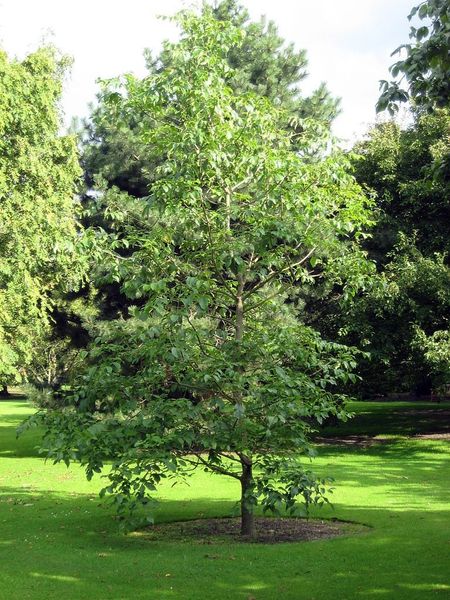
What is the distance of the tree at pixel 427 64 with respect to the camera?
6996mm

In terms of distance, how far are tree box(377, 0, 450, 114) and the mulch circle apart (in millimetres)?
7386

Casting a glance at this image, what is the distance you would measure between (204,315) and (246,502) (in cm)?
297

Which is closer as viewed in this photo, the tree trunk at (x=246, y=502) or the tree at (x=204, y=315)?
the tree at (x=204, y=315)

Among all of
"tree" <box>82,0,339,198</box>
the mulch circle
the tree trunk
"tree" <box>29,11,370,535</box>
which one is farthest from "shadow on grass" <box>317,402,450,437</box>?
"tree" <box>29,11,370,535</box>

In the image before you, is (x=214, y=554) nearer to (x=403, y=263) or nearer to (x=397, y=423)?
(x=403, y=263)

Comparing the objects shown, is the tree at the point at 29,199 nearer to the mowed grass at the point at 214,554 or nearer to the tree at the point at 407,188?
the mowed grass at the point at 214,554

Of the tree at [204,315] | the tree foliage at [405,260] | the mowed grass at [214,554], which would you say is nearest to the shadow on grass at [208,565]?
the mowed grass at [214,554]

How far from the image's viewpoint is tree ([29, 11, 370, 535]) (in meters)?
11.9

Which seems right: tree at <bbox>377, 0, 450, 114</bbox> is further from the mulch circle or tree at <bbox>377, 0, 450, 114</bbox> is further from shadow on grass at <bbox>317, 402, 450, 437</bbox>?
shadow on grass at <bbox>317, 402, 450, 437</bbox>

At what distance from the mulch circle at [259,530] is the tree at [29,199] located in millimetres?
10500

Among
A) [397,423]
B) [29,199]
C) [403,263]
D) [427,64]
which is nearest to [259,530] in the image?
[427,64]

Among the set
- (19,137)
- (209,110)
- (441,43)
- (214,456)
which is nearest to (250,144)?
(209,110)

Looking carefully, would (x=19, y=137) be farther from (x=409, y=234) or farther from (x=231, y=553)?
(x=231, y=553)

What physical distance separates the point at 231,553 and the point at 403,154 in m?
21.1
